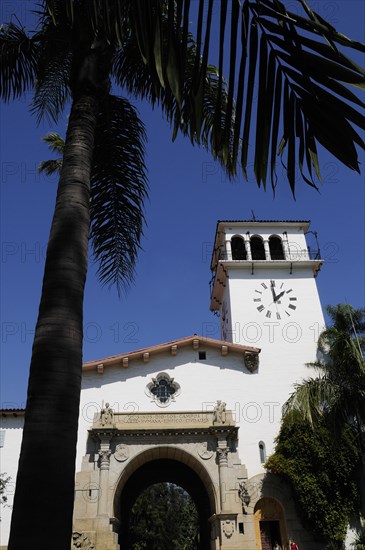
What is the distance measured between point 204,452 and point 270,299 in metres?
11.1

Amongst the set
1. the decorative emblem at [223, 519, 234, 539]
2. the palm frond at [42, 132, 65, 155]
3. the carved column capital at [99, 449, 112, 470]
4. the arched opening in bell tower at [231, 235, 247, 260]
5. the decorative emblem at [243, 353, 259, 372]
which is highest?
the arched opening in bell tower at [231, 235, 247, 260]

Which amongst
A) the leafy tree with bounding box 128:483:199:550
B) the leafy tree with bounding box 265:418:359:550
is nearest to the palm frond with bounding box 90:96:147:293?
the leafy tree with bounding box 265:418:359:550

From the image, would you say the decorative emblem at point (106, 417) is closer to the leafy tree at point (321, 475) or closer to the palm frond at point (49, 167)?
the leafy tree at point (321, 475)

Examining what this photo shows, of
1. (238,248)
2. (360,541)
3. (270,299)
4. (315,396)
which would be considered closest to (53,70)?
(315,396)

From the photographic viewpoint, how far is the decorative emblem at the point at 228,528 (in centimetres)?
2071

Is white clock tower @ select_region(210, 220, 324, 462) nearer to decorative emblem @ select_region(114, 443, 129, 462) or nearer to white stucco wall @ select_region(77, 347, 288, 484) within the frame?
white stucco wall @ select_region(77, 347, 288, 484)

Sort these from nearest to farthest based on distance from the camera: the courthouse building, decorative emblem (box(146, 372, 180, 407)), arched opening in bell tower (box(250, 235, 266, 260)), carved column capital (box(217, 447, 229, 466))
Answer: the courthouse building
carved column capital (box(217, 447, 229, 466))
decorative emblem (box(146, 372, 180, 407))
arched opening in bell tower (box(250, 235, 266, 260))

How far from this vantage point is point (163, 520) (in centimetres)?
4806

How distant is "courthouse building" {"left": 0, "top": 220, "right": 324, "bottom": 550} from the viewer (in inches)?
853

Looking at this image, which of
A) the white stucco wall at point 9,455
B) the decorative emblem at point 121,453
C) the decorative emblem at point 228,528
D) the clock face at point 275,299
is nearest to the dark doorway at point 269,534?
the decorative emblem at point 228,528

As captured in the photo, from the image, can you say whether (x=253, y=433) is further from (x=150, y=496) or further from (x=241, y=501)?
(x=150, y=496)

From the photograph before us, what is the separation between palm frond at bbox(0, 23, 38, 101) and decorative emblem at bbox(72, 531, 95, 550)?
19.4 m

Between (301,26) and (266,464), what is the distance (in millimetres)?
23467

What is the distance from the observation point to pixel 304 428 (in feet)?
74.5
